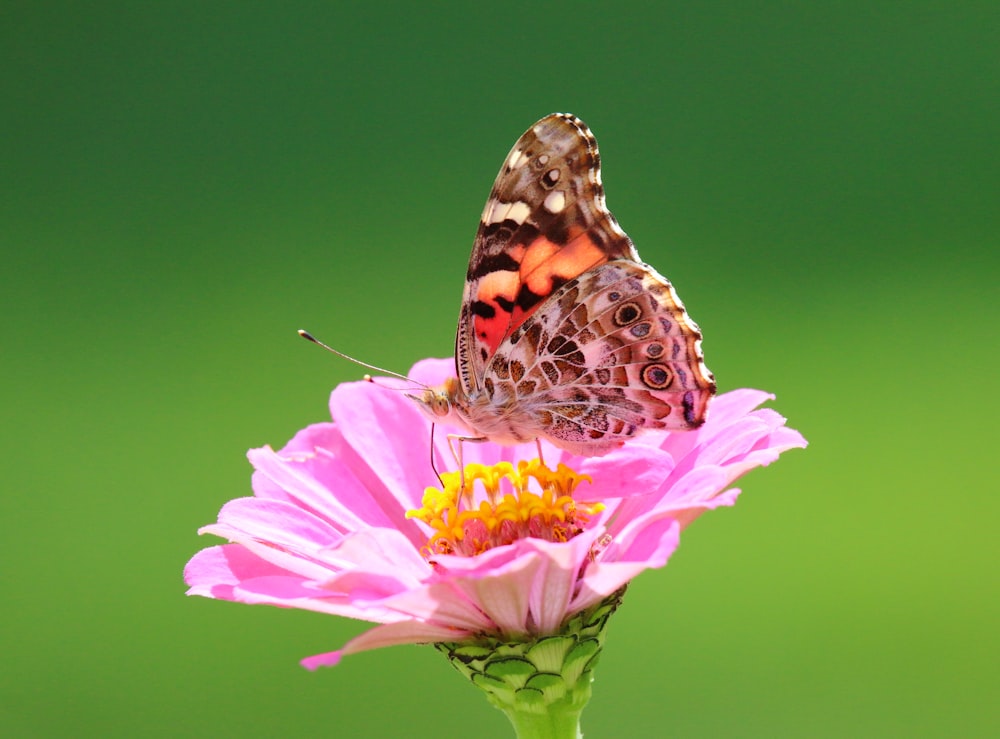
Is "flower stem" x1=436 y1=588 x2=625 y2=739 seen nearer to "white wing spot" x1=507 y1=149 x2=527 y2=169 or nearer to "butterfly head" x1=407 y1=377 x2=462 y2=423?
"butterfly head" x1=407 y1=377 x2=462 y2=423

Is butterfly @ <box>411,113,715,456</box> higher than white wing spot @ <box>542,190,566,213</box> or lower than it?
lower

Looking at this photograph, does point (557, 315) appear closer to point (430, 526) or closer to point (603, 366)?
point (603, 366)

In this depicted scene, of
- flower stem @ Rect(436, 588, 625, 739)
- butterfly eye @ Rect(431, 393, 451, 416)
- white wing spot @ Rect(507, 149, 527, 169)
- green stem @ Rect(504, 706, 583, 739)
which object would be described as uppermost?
white wing spot @ Rect(507, 149, 527, 169)

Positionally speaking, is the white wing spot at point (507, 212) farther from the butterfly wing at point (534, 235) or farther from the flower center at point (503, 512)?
the flower center at point (503, 512)

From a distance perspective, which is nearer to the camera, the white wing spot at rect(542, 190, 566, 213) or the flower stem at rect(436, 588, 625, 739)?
the flower stem at rect(436, 588, 625, 739)

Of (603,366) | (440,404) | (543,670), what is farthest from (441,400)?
(543,670)

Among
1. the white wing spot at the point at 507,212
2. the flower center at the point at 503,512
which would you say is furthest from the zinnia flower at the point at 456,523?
the white wing spot at the point at 507,212

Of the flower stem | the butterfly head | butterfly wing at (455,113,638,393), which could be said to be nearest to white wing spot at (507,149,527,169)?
butterfly wing at (455,113,638,393)
